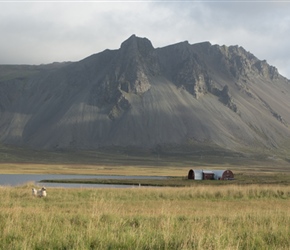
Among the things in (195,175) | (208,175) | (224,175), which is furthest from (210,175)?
(195,175)

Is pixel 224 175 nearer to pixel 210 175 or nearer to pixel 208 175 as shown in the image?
pixel 208 175

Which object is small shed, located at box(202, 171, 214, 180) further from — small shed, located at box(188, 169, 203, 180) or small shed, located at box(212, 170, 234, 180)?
small shed, located at box(188, 169, 203, 180)

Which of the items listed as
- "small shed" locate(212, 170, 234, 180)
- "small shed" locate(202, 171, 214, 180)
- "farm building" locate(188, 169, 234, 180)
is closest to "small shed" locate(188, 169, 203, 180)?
"farm building" locate(188, 169, 234, 180)

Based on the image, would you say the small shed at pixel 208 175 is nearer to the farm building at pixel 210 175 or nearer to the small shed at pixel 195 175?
the farm building at pixel 210 175

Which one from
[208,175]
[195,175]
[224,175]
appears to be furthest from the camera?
[208,175]

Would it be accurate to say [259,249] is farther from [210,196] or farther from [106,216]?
[210,196]

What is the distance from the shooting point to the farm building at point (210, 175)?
10462 cm

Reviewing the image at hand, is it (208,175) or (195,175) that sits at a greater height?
(195,175)

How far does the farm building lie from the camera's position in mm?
104625

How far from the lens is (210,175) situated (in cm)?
11000

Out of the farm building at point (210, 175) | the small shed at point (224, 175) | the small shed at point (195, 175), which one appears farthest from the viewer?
the small shed at point (224, 175)

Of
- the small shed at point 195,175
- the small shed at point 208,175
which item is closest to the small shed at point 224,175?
the small shed at point 208,175

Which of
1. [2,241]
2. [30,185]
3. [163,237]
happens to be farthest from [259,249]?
[30,185]

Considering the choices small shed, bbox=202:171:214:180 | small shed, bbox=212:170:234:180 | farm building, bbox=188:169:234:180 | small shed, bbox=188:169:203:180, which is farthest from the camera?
small shed, bbox=202:171:214:180
